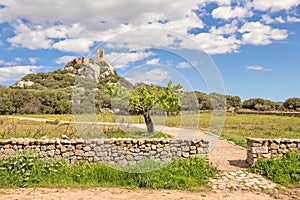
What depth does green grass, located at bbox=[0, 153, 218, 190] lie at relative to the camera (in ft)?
27.1

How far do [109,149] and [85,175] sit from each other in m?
1.26

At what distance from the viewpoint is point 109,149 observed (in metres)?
9.56

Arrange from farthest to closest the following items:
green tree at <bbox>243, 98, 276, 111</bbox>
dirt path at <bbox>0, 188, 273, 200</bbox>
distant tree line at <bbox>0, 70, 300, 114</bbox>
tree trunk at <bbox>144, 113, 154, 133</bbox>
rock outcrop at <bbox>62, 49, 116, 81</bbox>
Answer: green tree at <bbox>243, 98, 276, 111</bbox>
tree trunk at <bbox>144, 113, 154, 133</bbox>
distant tree line at <bbox>0, 70, 300, 114</bbox>
rock outcrop at <bbox>62, 49, 116, 81</bbox>
dirt path at <bbox>0, 188, 273, 200</bbox>

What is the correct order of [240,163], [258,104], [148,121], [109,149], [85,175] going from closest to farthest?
[85,175] < [109,149] < [240,163] < [148,121] < [258,104]

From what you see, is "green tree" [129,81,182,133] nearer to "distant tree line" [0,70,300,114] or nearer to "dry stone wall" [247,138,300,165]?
"distant tree line" [0,70,300,114]

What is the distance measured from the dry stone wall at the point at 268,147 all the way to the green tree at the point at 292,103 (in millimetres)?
52517

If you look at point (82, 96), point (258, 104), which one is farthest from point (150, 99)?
point (258, 104)

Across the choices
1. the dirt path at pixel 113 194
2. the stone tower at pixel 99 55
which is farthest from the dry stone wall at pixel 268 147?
the stone tower at pixel 99 55

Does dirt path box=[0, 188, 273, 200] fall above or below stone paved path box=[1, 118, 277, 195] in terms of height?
below

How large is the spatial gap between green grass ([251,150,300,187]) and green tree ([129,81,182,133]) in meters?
7.80

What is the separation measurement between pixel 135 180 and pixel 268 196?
3458mm

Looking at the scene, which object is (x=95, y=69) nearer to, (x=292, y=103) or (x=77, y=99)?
(x=77, y=99)

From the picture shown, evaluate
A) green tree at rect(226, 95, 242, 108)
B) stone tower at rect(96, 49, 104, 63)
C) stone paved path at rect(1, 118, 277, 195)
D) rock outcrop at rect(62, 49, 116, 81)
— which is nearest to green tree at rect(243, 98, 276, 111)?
green tree at rect(226, 95, 242, 108)

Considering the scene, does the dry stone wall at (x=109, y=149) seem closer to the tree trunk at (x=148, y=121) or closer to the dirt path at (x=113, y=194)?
the dirt path at (x=113, y=194)
